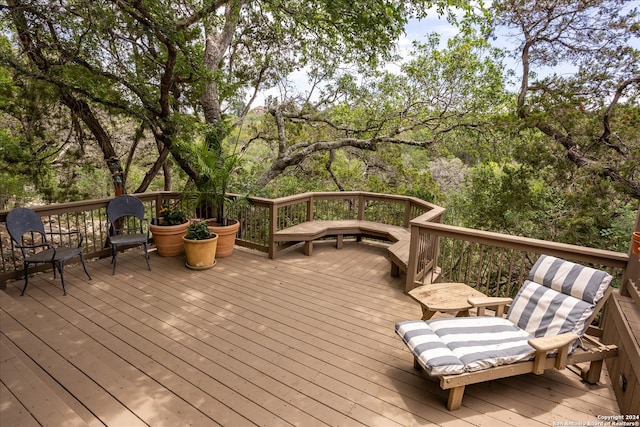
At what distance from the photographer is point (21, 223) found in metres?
3.71

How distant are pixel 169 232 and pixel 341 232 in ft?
8.65

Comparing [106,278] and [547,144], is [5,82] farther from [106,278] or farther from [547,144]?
[547,144]

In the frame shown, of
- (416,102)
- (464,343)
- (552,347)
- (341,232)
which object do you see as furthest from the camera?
(416,102)

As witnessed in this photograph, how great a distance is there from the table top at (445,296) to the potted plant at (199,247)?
2.83 metres

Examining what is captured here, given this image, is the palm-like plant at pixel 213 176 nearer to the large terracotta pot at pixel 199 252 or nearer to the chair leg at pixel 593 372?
the large terracotta pot at pixel 199 252

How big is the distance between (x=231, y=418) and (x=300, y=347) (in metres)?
0.86

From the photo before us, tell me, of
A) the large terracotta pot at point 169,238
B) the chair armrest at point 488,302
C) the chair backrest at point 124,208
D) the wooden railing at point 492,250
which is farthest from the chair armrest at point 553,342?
the chair backrest at point 124,208

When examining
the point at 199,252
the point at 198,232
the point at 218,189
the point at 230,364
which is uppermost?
the point at 218,189

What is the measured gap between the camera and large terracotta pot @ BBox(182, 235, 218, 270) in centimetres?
445

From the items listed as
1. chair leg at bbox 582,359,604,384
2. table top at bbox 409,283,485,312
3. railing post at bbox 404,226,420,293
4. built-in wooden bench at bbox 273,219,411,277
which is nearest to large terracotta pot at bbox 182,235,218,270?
built-in wooden bench at bbox 273,219,411,277

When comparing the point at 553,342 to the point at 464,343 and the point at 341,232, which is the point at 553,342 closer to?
the point at 464,343

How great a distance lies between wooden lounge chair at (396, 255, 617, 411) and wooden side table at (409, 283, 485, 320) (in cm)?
13

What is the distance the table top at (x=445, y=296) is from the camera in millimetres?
2654

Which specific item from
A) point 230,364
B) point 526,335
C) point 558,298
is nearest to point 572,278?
point 558,298
